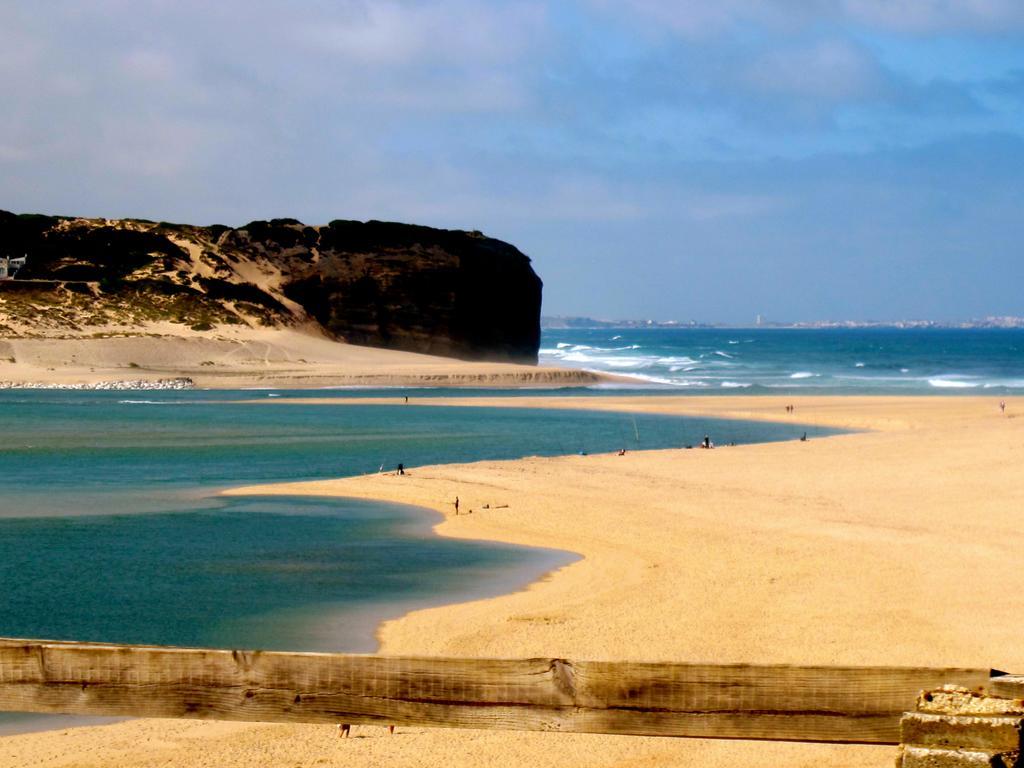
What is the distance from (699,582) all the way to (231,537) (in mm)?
9512

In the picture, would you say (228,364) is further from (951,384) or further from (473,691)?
(473,691)

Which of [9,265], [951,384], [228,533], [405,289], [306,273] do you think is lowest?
[228,533]

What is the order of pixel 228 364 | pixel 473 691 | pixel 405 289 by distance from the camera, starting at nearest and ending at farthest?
pixel 473 691 < pixel 228 364 < pixel 405 289

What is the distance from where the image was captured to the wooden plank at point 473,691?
3.72 metres

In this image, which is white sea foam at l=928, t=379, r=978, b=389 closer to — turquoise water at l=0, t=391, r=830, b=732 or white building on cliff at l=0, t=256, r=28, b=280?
turquoise water at l=0, t=391, r=830, b=732

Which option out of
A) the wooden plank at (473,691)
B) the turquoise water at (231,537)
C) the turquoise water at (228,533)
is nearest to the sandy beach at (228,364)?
the turquoise water at (228,533)

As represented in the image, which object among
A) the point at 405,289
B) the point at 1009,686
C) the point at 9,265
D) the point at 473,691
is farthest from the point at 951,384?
the point at 473,691

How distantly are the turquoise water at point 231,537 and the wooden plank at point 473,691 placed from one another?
7.66 metres

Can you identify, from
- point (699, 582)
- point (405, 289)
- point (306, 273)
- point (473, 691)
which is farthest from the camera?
point (306, 273)

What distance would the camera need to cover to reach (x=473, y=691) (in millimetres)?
3902

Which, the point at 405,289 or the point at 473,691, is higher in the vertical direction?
the point at 405,289

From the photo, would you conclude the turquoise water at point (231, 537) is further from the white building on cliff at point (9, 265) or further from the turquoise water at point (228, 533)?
the white building on cliff at point (9, 265)

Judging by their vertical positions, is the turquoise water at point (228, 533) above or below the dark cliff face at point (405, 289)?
below

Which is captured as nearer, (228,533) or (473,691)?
(473,691)
